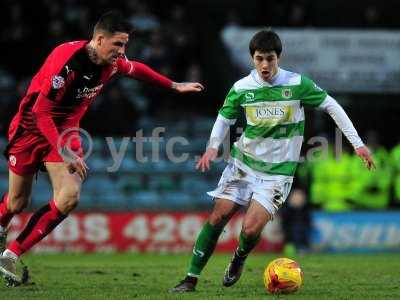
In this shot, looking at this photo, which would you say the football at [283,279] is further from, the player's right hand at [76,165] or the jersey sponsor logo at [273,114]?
the player's right hand at [76,165]

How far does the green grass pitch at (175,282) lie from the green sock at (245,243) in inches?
14.2

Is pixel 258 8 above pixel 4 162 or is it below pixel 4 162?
above

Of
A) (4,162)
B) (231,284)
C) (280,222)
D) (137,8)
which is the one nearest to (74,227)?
(4,162)

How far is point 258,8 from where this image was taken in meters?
19.5

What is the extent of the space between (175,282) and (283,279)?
4.75 feet

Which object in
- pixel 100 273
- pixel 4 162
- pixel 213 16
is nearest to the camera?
pixel 100 273

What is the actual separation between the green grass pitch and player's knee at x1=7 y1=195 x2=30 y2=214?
0.76 metres

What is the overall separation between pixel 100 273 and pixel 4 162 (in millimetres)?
8004

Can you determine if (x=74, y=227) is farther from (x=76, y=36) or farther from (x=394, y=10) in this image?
(x=394, y=10)

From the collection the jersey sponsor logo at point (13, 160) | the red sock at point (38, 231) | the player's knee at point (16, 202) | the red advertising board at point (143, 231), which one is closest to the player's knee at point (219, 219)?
the red sock at point (38, 231)

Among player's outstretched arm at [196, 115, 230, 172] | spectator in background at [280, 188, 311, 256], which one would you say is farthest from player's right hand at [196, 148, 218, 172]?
spectator in background at [280, 188, 311, 256]

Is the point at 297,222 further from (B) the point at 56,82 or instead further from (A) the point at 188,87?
(B) the point at 56,82

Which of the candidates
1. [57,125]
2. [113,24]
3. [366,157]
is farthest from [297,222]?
[113,24]

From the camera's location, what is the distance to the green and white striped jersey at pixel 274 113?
336 inches
